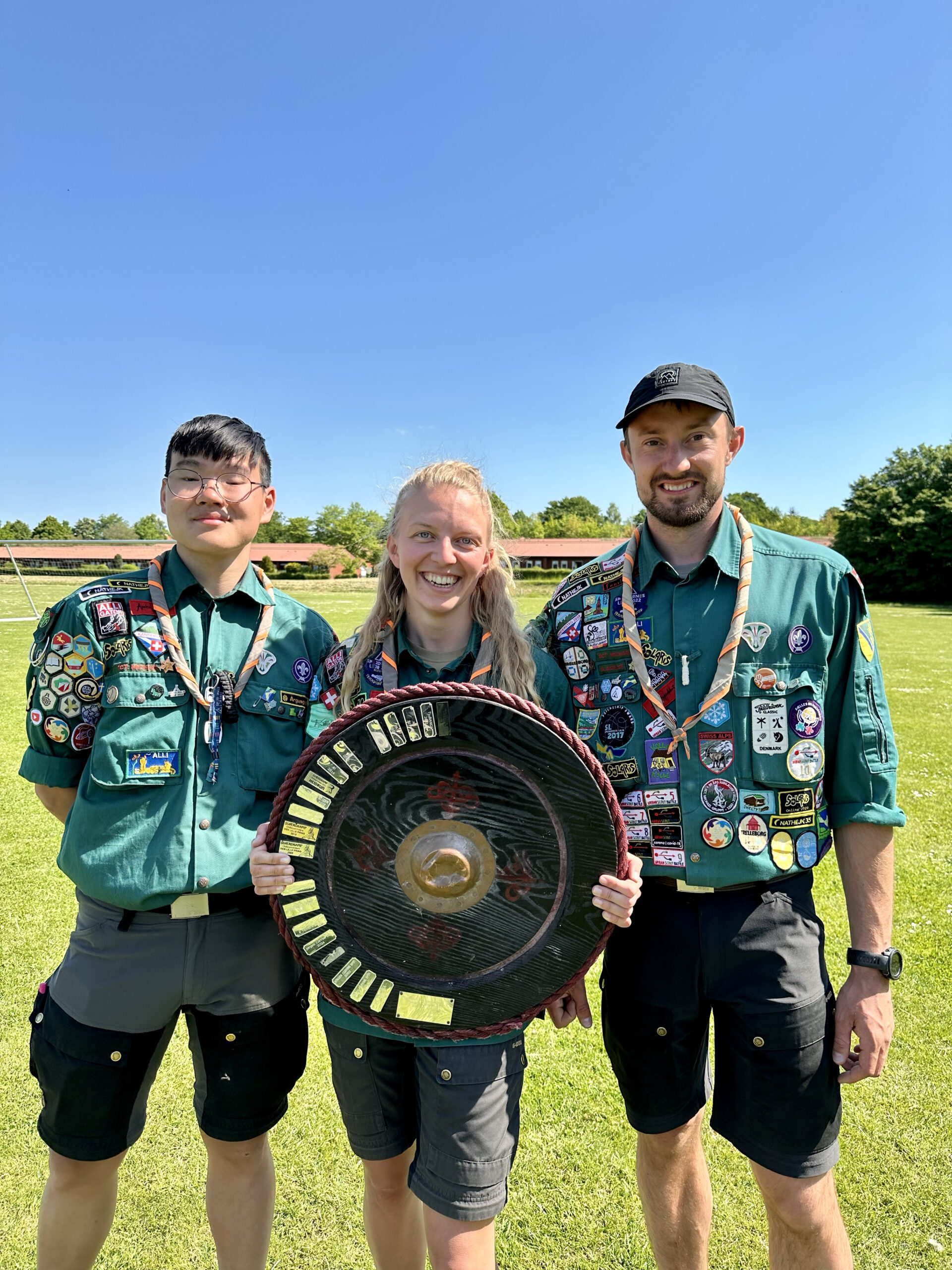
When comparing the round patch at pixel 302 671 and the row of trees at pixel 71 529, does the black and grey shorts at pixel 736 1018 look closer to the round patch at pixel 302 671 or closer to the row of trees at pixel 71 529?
the round patch at pixel 302 671

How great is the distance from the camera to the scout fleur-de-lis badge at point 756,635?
240 cm

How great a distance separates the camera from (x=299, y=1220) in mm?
2971

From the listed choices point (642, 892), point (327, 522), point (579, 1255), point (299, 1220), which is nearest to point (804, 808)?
point (642, 892)

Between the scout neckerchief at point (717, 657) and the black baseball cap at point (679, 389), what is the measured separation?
1.58ft

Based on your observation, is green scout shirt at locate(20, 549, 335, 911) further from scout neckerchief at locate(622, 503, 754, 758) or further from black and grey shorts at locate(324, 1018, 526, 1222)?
scout neckerchief at locate(622, 503, 754, 758)

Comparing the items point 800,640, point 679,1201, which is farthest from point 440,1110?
point 800,640

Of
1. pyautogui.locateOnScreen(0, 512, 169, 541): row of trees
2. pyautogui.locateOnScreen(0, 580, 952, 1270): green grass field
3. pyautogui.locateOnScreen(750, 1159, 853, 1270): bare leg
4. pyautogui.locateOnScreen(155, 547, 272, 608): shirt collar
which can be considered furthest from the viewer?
pyautogui.locateOnScreen(0, 512, 169, 541): row of trees

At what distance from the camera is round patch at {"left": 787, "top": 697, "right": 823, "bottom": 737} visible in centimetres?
238

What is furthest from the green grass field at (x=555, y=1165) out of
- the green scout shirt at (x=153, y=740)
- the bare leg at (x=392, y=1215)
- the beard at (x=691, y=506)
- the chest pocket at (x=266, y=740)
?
the beard at (x=691, y=506)

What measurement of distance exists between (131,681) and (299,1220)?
2311 mm

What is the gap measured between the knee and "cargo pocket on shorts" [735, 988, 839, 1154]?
43.0 inches

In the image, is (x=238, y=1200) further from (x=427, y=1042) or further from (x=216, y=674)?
(x=216, y=674)

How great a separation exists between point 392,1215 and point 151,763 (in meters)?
1.64

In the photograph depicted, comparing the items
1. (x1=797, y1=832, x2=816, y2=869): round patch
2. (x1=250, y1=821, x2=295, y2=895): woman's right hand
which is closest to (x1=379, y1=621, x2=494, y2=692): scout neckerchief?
(x1=250, y1=821, x2=295, y2=895): woman's right hand
